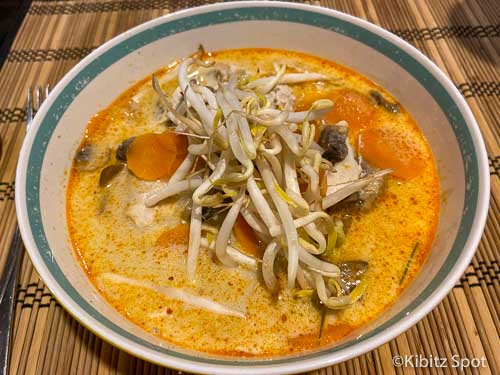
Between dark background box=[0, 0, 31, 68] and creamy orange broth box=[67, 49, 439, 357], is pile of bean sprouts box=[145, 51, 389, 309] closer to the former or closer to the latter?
creamy orange broth box=[67, 49, 439, 357]

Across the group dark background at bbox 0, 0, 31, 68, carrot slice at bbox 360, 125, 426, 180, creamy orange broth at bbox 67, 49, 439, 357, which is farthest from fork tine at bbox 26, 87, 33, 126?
carrot slice at bbox 360, 125, 426, 180

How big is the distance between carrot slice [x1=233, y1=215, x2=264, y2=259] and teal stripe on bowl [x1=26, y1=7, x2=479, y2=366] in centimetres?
45

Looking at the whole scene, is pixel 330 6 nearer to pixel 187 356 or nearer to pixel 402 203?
pixel 402 203

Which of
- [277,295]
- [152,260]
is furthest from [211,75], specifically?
[277,295]

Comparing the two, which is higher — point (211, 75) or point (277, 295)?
point (211, 75)

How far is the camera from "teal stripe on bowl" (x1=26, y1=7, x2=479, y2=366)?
51.5 inches

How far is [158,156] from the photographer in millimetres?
1839

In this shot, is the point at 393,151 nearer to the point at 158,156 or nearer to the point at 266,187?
the point at 266,187

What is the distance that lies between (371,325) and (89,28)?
2.47 metres

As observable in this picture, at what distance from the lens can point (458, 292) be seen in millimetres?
1563

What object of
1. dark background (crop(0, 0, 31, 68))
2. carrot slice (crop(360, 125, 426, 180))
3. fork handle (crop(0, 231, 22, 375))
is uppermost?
dark background (crop(0, 0, 31, 68))

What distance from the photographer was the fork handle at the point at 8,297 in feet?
4.61

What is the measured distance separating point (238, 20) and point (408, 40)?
1.08m

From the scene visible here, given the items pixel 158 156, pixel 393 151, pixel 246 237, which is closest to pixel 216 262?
pixel 246 237
